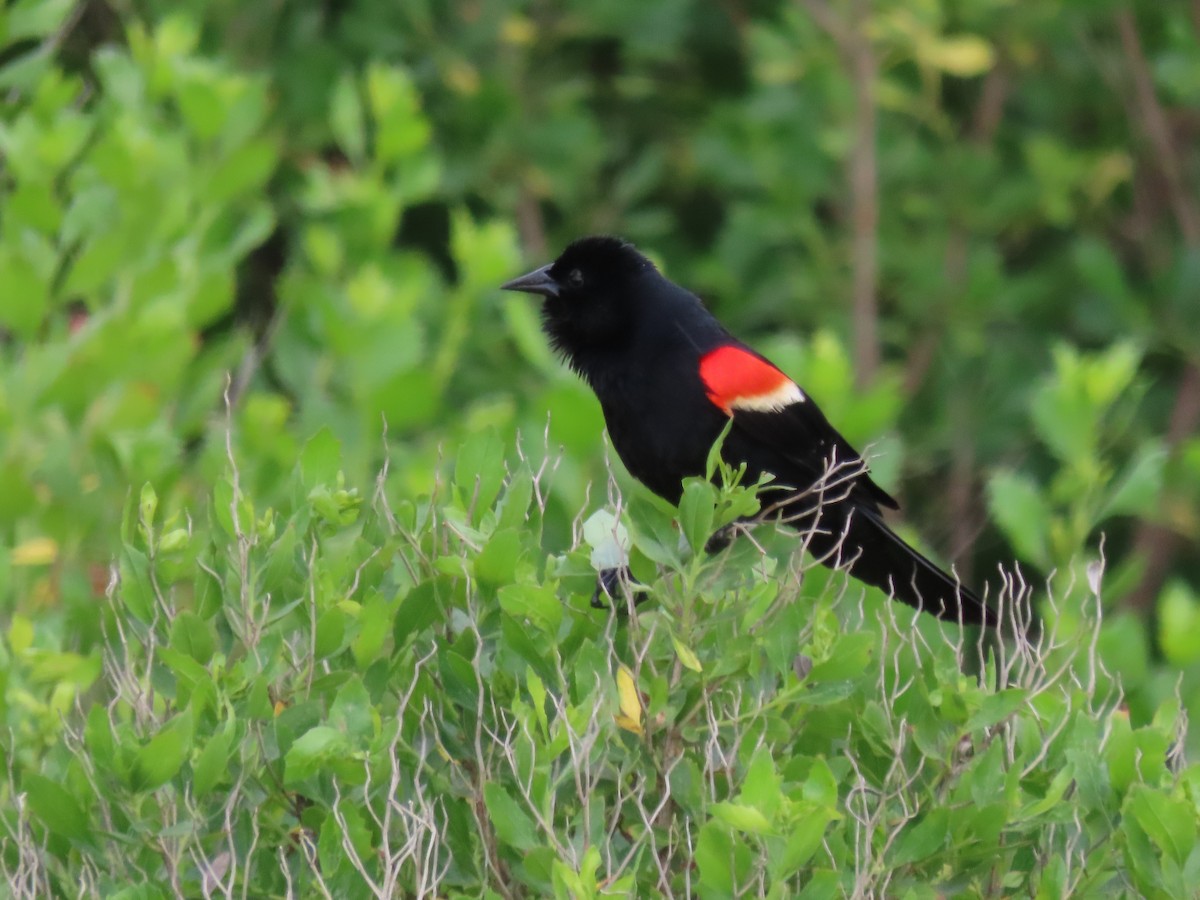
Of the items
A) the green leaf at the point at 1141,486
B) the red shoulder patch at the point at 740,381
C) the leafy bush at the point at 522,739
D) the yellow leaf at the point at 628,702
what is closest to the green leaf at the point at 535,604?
the leafy bush at the point at 522,739

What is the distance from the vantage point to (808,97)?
280 inches

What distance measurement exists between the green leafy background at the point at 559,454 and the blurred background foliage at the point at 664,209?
2 centimetres

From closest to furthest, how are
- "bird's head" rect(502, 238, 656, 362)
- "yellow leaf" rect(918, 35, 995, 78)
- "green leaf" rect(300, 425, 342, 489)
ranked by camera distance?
"green leaf" rect(300, 425, 342, 489) < "bird's head" rect(502, 238, 656, 362) < "yellow leaf" rect(918, 35, 995, 78)

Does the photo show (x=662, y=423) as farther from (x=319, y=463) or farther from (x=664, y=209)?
(x=664, y=209)

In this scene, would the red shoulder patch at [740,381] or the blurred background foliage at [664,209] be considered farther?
the blurred background foliage at [664,209]

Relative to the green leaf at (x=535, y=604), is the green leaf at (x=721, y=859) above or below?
below

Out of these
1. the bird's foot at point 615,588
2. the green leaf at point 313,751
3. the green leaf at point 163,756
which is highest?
the green leaf at point 163,756

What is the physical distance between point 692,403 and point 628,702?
155 centimetres

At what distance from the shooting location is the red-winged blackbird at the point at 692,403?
3.88 meters

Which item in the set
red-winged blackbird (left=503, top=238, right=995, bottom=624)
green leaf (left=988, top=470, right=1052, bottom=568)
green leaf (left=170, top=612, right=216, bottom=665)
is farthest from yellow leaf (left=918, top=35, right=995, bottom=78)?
green leaf (left=170, top=612, right=216, bottom=665)

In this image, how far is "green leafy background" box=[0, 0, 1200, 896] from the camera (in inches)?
96.3

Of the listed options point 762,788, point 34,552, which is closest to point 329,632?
point 762,788

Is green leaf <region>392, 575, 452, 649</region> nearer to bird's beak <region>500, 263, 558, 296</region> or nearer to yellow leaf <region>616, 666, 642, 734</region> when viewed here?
yellow leaf <region>616, 666, 642, 734</region>

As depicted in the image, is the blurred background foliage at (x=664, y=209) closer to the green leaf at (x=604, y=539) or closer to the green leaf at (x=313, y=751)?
the green leaf at (x=604, y=539)
